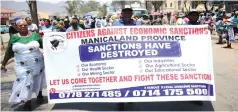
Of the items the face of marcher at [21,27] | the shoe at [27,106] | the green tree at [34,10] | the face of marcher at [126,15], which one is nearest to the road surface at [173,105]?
the shoe at [27,106]

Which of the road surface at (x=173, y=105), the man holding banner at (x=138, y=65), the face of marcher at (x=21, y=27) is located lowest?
the road surface at (x=173, y=105)

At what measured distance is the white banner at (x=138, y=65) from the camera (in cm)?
551

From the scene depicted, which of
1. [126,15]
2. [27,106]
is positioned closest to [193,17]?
[126,15]

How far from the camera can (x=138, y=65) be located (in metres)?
5.59

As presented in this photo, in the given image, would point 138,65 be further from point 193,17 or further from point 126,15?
point 193,17

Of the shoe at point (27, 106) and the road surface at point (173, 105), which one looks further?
the shoe at point (27, 106)

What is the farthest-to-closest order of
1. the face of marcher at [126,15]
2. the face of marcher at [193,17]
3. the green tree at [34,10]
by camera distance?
the green tree at [34,10] → the face of marcher at [126,15] → the face of marcher at [193,17]

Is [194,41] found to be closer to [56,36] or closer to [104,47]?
[104,47]

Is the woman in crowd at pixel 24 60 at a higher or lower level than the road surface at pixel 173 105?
higher

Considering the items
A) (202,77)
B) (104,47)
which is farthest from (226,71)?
(104,47)

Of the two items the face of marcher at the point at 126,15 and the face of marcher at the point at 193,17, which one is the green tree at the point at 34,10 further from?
the face of marcher at the point at 193,17

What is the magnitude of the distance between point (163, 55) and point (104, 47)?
951mm

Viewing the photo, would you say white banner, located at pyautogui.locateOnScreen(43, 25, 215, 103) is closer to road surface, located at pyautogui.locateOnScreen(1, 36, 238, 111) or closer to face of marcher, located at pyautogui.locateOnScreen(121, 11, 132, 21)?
road surface, located at pyautogui.locateOnScreen(1, 36, 238, 111)

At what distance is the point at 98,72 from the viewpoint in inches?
225
